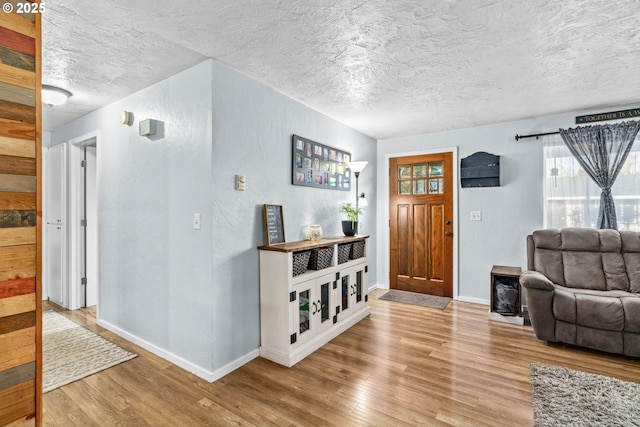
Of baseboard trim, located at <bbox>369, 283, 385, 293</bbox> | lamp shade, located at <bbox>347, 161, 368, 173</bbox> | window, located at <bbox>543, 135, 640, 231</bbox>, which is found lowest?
baseboard trim, located at <bbox>369, 283, 385, 293</bbox>

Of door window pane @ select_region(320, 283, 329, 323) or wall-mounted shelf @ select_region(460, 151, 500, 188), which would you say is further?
wall-mounted shelf @ select_region(460, 151, 500, 188)

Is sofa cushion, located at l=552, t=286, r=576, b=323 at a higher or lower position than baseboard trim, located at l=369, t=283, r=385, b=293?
higher

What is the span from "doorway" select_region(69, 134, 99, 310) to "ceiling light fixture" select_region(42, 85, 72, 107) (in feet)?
3.14

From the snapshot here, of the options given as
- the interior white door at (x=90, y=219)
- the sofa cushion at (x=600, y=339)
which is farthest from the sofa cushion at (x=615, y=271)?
the interior white door at (x=90, y=219)

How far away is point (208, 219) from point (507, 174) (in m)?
3.71

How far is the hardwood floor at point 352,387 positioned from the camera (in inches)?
73.1

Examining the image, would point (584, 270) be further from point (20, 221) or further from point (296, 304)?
point (20, 221)

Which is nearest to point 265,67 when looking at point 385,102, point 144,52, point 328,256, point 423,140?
point 144,52

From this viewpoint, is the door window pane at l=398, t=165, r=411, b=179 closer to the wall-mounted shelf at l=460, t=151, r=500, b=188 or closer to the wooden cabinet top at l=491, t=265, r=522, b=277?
the wall-mounted shelf at l=460, t=151, r=500, b=188

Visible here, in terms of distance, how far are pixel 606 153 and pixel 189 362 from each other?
457cm

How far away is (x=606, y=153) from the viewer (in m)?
3.28

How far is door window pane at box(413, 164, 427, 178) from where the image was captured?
454 cm

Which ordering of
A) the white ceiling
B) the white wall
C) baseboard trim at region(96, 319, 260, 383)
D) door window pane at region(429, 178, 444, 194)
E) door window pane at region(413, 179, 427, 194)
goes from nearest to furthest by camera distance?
1. the white ceiling
2. baseboard trim at region(96, 319, 260, 383)
3. the white wall
4. door window pane at region(429, 178, 444, 194)
5. door window pane at region(413, 179, 427, 194)

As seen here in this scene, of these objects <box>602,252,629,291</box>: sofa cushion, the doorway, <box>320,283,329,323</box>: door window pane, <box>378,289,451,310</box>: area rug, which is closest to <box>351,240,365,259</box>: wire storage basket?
<box>320,283,329,323</box>: door window pane
